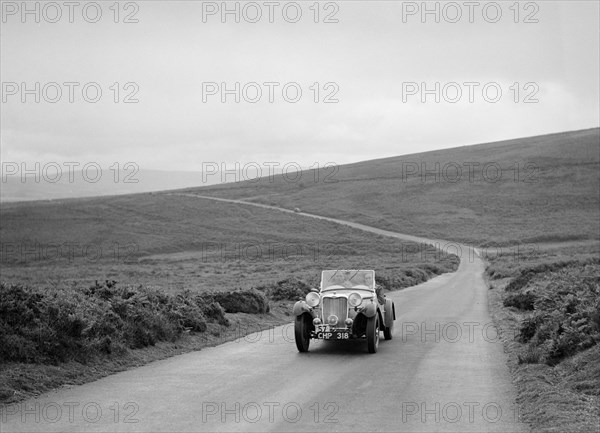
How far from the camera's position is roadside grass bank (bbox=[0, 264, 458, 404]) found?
45.6ft

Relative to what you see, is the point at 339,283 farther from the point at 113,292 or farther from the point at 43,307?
the point at 43,307

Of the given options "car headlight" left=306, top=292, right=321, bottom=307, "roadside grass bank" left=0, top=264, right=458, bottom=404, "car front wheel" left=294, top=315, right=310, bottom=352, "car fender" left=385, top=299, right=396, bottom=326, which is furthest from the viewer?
"car fender" left=385, top=299, right=396, bottom=326

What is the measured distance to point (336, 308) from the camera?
61.8 ft

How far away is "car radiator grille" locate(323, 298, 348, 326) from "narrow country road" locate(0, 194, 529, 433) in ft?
3.04

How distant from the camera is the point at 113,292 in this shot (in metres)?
20.0

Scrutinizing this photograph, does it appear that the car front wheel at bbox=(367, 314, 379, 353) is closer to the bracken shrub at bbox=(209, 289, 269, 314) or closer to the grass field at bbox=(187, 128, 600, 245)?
the bracken shrub at bbox=(209, 289, 269, 314)

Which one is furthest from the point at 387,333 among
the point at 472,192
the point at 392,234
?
the point at 472,192

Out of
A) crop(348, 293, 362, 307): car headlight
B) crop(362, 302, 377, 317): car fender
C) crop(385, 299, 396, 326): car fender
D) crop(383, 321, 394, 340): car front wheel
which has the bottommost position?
crop(383, 321, 394, 340): car front wheel

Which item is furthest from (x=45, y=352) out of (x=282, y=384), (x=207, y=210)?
(x=207, y=210)

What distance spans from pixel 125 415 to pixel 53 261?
75571 mm

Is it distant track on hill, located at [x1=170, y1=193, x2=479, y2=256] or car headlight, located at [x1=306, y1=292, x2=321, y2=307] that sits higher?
distant track on hill, located at [x1=170, y1=193, x2=479, y2=256]

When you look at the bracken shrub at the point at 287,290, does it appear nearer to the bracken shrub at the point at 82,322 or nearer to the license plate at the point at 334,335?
the bracken shrub at the point at 82,322

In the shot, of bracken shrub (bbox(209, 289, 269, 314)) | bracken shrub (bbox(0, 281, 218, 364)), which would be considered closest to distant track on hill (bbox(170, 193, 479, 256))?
bracken shrub (bbox(209, 289, 269, 314))

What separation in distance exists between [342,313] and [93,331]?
6.41 metres
